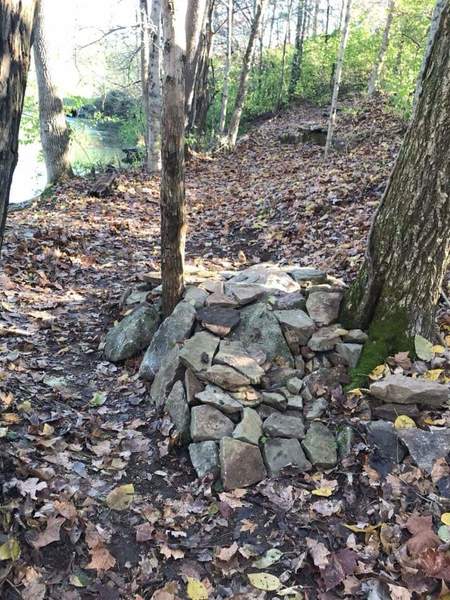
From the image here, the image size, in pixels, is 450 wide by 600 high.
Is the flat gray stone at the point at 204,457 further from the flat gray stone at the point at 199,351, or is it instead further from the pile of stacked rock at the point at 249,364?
the flat gray stone at the point at 199,351

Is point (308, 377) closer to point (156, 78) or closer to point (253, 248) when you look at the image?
point (253, 248)

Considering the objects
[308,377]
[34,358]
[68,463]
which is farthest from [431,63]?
[34,358]

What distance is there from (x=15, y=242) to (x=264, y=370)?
4841 mm

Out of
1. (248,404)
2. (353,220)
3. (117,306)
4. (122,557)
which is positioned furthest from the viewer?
(353,220)

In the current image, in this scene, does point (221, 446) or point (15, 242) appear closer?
point (221, 446)

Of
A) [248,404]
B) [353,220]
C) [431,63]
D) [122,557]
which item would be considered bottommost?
[122,557]

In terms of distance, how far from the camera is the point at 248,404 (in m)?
3.83

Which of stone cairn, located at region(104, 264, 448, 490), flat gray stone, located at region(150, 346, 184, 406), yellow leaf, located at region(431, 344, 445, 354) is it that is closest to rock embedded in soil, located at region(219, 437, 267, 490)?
stone cairn, located at region(104, 264, 448, 490)

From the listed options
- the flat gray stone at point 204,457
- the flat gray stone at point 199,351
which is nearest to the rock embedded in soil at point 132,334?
the flat gray stone at point 199,351

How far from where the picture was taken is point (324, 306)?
4.50 metres

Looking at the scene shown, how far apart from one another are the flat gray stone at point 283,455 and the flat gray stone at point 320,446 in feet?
0.18

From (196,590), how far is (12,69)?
2721mm

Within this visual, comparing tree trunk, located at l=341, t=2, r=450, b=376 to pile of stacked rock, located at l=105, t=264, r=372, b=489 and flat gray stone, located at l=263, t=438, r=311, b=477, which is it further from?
flat gray stone, located at l=263, t=438, r=311, b=477

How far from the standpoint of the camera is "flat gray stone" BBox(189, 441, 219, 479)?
3.51 metres
